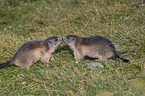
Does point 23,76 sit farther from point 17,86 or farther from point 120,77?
point 120,77

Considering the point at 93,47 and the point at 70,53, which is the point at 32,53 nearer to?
the point at 70,53

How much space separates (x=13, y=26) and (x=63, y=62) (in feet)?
17.9

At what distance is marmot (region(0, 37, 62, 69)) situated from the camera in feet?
15.8

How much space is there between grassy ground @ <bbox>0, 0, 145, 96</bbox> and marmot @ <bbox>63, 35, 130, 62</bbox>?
11.5 inches

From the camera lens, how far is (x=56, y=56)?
5.34 metres

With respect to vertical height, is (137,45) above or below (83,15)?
below

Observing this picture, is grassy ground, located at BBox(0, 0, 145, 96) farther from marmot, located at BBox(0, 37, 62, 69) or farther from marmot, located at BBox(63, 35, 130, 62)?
marmot, located at BBox(63, 35, 130, 62)

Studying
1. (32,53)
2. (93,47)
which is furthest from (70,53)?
(32,53)

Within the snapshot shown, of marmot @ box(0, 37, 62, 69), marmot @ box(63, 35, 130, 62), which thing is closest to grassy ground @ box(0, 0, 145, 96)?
marmot @ box(0, 37, 62, 69)

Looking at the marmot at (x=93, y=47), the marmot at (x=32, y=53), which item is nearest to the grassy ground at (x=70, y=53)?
the marmot at (x=32, y=53)

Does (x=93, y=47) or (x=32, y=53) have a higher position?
(x=93, y=47)

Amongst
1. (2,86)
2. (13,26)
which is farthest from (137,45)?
(13,26)

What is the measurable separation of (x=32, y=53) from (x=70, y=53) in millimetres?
1203

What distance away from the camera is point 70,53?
5457 millimetres
